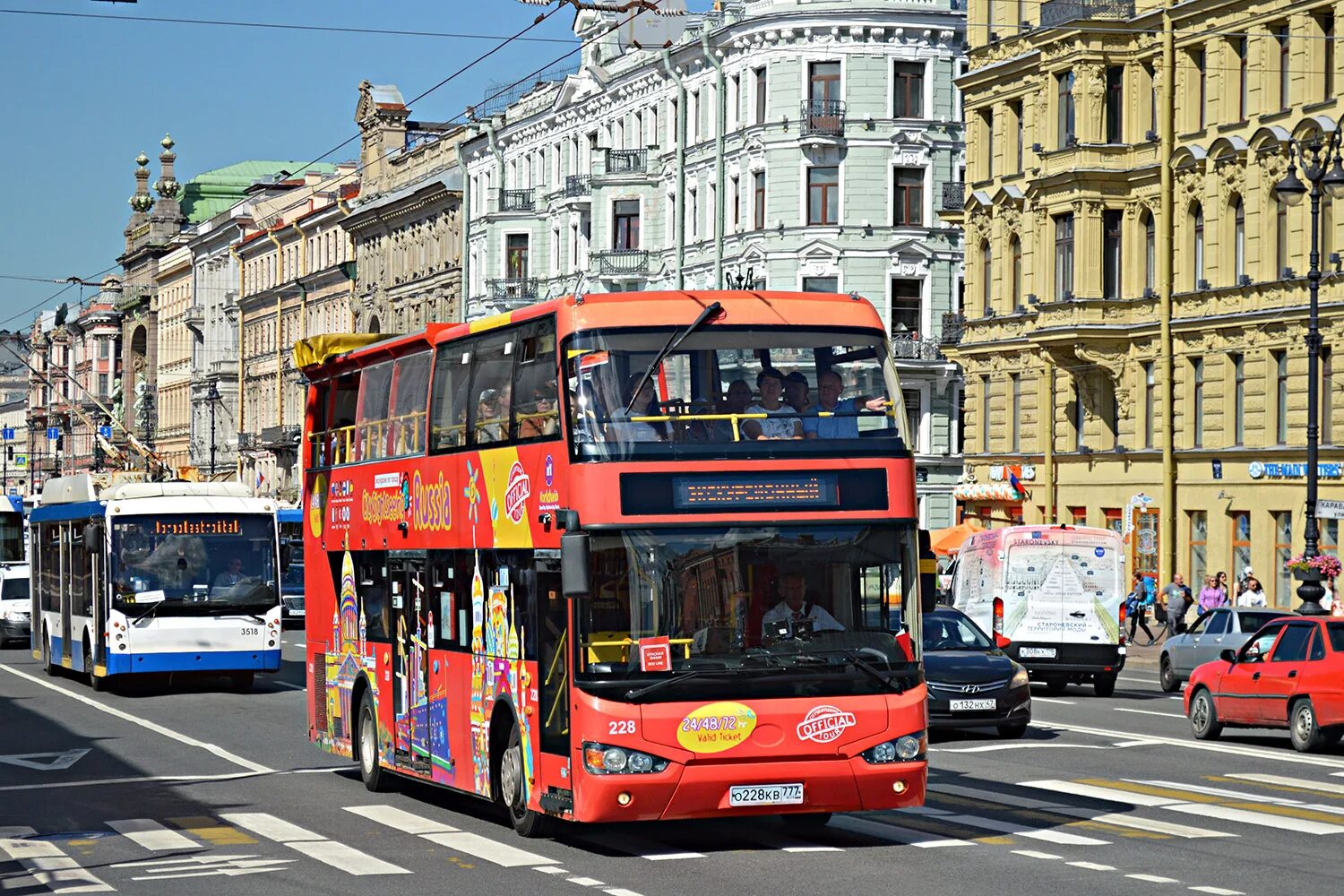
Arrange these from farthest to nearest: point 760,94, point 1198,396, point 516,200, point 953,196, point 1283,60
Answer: point 516,200
point 760,94
point 953,196
point 1198,396
point 1283,60

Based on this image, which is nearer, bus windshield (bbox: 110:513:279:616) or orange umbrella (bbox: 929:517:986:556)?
bus windshield (bbox: 110:513:279:616)

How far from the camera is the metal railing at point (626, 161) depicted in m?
78.1

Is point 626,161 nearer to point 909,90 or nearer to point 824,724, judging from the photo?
point 909,90

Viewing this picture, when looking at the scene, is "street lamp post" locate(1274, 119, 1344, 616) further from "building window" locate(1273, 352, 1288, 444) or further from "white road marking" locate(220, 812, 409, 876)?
"white road marking" locate(220, 812, 409, 876)

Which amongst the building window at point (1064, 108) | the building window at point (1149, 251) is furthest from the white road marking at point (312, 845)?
the building window at point (1064, 108)

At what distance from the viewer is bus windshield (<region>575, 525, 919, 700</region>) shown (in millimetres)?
14914

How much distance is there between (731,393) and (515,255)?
7166 centimetres

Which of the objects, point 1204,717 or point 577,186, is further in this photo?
point 577,186

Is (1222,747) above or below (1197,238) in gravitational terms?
below

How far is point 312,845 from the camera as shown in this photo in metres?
16.4

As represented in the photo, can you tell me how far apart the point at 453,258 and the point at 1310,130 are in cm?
4980

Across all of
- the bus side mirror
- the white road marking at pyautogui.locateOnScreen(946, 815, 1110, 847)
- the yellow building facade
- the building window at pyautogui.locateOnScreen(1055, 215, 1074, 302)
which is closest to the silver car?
the yellow building facade

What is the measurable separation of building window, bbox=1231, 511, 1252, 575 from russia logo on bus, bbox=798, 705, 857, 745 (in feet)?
125

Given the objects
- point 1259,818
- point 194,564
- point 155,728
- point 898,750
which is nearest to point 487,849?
point 898,750
